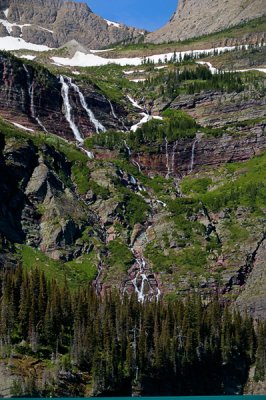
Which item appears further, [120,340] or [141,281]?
[141,281]

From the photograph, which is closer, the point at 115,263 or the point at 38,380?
the point at 38,380

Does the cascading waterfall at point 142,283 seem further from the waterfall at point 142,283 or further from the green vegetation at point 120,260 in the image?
the green vegetation at point 120,260

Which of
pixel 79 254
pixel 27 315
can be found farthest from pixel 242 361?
pixel 79 254

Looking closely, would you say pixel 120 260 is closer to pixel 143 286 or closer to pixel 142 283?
pixel 142 283

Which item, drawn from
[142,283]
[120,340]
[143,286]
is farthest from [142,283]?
[120,340]

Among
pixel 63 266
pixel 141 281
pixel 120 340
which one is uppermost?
pixel 63 266

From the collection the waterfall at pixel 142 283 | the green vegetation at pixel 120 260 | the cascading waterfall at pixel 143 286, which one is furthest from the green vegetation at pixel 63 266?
the cascading waterfall at pixel 143 286

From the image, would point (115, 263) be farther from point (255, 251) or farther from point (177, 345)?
point (177, 345)

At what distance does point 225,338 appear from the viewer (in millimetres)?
152000

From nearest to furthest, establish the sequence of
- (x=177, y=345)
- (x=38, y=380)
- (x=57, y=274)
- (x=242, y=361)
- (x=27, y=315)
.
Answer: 1. (x=38, y=380)
2. (x=27, y=315)
3. (x=177, y=345)
4. (x=242, y=361)
5. (x=57, y=274)

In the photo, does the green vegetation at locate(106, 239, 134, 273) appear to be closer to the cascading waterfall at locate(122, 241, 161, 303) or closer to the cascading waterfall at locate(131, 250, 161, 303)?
the cascading waterfall at locate(122, 241, 161, 303)

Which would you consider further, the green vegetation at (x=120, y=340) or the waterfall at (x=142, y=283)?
the waterfall at (x=142, y=283)

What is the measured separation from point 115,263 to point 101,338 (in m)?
58.4

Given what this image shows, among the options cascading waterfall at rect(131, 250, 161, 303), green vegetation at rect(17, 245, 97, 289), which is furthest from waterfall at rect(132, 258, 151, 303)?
green vegetation at rect(17, 245, 97, 289)
